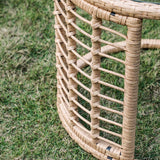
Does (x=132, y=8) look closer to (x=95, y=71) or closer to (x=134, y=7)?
(x=134, y=7)

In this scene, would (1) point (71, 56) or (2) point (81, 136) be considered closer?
(1) point (71, 56)

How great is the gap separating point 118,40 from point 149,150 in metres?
0.92

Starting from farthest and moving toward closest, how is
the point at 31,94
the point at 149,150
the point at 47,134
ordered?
the point at 31,94, the point at 47,134, the point at 149,150

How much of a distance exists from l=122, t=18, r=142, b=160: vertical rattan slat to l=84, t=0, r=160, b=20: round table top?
0.03 meters

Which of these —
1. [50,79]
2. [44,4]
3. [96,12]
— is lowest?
[50,79]

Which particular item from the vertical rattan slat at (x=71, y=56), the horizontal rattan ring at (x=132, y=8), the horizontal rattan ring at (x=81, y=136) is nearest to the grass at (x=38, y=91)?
the horizontal rattan ring at (x=81, y=136)

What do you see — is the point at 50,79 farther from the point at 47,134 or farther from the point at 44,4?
the point at 44,4

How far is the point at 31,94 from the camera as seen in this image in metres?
2.00

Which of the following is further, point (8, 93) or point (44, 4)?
point (44, 4)

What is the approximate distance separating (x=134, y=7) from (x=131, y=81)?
0.28 meters

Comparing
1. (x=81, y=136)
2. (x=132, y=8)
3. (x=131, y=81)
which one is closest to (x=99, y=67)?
(x=131, y=81)

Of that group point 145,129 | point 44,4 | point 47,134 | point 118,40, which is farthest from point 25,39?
point 145,129

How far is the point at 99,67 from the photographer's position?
4.35 feet

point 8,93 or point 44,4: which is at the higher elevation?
point 44,4
